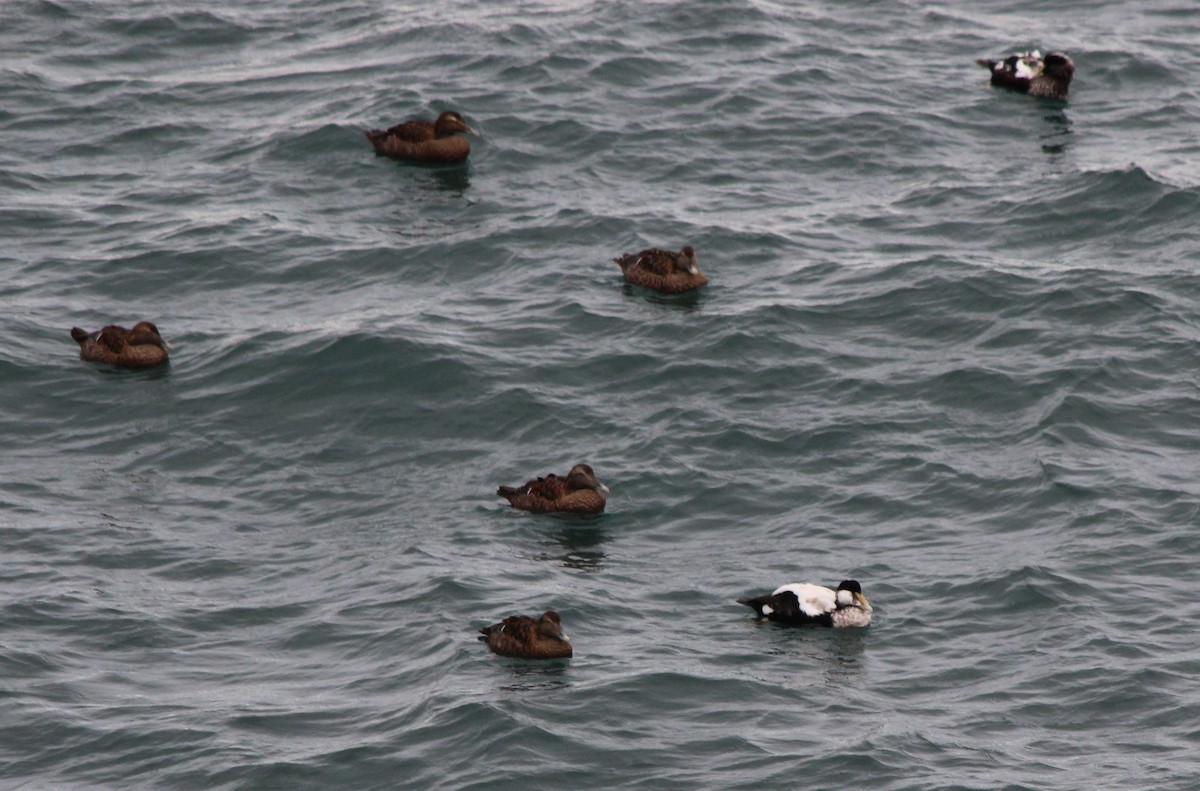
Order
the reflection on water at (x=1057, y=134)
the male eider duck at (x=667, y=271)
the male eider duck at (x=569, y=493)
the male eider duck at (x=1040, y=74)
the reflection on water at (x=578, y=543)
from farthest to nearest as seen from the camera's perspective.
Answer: the male eider duck at (x=1040, y=74)
the reflection on water at (x=1057, y=134)
the male eider duck at (x=667, y=271)
the male eider duck at (x=569, y=493)
the reflection on water at (x=578, y=543)

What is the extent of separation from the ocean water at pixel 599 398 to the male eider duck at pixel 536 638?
222 millimetres

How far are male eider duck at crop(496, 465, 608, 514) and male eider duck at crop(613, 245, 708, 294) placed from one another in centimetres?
535

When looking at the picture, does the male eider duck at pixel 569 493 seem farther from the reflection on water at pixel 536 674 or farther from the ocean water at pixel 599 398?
the reflection on water at pixel 536 674

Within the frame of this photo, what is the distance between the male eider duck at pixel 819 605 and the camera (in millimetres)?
18438

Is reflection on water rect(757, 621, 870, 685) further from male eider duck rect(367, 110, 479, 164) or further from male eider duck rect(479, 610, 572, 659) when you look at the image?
male eider duck rect(367, 110, 479, 164)

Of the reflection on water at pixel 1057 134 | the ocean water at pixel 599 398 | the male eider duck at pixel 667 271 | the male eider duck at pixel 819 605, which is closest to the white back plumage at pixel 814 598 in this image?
the male eider duck at pixel 819 605

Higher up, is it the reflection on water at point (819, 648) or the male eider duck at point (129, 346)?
the male eider duck at point (129, 346)

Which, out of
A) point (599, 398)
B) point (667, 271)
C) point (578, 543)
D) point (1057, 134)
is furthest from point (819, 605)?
point (1057, 134)

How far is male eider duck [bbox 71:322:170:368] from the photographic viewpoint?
2358 cm

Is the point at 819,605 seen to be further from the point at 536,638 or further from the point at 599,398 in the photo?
the point at 599,398

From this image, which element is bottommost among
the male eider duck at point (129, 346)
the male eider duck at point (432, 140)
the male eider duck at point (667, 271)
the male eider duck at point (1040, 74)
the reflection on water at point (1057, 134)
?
the male eider duck at point (129, 346)

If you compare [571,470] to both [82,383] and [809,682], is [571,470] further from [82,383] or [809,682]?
[82,383]

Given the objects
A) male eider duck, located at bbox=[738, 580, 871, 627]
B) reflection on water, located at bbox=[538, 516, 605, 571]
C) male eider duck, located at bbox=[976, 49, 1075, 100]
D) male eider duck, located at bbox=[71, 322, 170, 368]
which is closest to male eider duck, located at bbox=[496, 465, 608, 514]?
reflection on water, located at bbox=[538, 516, 605, 571]

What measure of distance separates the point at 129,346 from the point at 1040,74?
1664cm
